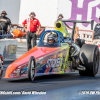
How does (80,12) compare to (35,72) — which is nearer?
(35,72)

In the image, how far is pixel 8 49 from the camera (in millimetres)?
13430

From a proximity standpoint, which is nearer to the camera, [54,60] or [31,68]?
[31,68]

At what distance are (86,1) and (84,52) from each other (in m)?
18.6

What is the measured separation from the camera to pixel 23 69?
7.64 meters

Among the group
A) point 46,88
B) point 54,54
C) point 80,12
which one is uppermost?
point 80,12

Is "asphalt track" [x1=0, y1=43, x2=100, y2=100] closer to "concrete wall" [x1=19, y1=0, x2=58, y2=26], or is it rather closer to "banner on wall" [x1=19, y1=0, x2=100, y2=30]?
"banner on wall" [x1=19, y1=0, x2=100, y2=30]

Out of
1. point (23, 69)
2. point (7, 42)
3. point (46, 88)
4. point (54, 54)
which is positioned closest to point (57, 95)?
point (46, 88)

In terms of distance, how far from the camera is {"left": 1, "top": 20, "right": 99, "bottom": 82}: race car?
7648mm

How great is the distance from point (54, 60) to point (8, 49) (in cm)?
524

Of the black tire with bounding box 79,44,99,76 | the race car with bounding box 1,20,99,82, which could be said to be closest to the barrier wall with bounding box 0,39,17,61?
the race car with bounding box 1,20,99,82

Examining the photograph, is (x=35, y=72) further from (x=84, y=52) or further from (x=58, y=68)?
(x=84, y=52)

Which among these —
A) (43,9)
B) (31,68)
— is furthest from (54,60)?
(43,9)

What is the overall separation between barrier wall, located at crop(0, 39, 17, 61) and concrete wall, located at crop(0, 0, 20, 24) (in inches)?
560

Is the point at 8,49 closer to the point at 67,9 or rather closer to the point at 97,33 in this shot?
the point at 97,33
